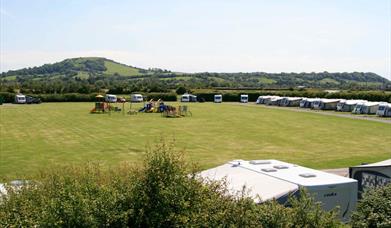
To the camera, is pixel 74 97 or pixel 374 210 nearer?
pixel 374 210

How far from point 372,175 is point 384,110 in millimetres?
40354

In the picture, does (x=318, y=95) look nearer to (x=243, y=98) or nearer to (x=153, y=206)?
(x=243, y=98)

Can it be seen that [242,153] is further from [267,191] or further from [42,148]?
[267,191]

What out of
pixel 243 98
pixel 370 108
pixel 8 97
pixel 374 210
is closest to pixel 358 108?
pixel 370 108

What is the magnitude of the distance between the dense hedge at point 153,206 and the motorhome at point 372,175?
194 inches

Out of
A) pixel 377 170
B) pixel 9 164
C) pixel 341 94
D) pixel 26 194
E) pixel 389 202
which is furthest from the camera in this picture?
pixel 341 94

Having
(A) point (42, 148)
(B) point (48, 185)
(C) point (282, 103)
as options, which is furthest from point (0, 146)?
(C) point (282, 103)

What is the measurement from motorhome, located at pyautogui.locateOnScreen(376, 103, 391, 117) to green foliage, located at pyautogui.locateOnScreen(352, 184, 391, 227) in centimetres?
4268

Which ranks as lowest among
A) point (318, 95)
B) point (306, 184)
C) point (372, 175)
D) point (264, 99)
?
point (372, 175)

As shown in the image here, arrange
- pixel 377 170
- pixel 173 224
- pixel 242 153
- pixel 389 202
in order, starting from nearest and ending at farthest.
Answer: pixel 173 224 → pixel 389 202 → pixel 377 170 → pixel 242 153

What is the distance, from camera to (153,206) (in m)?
8.76

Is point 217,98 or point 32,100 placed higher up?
point 32,100

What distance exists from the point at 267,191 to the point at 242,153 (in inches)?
583

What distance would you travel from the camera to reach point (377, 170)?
13773mm
